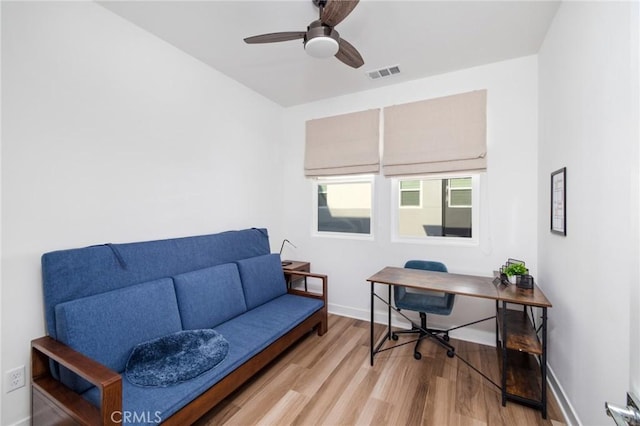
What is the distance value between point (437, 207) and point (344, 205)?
1169 millimetres

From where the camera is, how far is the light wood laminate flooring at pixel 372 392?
72.0 inches

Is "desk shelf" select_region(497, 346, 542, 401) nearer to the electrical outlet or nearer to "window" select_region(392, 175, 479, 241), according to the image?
"window" select_region(392, 175, 479, 241)

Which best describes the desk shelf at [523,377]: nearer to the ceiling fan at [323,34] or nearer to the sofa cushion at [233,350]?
the sofa cushion at [233,350]

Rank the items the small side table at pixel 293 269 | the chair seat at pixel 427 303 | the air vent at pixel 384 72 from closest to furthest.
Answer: the chair seat at pixel 427 303
the air vent at pixel 384 72
the small side table at pixel 293 269

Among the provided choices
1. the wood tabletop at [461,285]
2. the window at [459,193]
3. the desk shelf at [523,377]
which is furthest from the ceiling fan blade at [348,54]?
the desk shelf at [523,377]

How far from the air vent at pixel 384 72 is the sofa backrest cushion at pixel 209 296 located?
8.18 feet

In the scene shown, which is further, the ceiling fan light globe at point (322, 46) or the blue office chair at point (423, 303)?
the blue office chair at point (423, 303)

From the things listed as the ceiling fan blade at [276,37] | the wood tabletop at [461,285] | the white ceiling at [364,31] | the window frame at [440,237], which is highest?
the white ceiling at [364,31]

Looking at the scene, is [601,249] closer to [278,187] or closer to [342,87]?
[342,87]

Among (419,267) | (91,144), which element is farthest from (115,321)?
(419,267)

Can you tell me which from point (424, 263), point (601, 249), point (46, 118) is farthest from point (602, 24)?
point (46, 118)

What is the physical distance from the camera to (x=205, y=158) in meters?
2.85

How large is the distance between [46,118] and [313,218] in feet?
9.08

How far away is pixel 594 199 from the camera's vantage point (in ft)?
4.94
